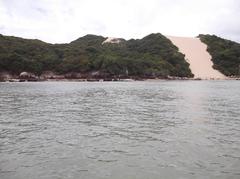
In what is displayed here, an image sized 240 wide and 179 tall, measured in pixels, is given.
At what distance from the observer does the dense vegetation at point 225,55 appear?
11244 centimetres

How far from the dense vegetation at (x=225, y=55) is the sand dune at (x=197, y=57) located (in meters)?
1.84

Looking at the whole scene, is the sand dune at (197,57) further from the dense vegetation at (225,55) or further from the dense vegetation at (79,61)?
the dense vegetation at (79,61)

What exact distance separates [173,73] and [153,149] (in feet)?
289

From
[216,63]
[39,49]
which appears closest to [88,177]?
[39,49]

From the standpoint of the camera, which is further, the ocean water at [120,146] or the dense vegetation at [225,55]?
the dense vegetation at [225,55]

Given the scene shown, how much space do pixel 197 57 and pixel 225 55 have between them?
11555mm

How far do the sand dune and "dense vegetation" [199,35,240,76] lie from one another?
1.84m

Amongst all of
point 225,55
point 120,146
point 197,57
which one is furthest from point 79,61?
point 120,146

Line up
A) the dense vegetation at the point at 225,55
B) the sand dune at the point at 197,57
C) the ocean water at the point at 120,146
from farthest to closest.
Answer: the dense vegetation at the point at 225,55 < the sand dune at the point at 197,57 < the ocean water at the point at 120,146

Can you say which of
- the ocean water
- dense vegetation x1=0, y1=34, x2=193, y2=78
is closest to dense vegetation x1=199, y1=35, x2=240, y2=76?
dense vegetation x1=0, y1=34, x2=193, y2=78

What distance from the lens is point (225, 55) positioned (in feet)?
387

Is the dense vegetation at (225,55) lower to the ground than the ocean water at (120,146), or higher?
higher

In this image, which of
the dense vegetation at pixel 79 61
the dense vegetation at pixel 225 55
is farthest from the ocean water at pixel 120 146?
the dense vegetation at pixel 225 55

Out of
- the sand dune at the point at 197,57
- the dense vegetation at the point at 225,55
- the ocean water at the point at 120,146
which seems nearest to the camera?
the ocean water at the point at 120,146
